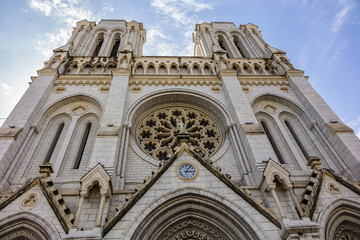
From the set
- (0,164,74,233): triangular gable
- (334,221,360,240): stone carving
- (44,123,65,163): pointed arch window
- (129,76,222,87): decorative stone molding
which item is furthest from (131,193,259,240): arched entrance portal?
(129,76,222,87): decorative stone molding

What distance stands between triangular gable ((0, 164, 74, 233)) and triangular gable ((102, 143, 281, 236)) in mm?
1203

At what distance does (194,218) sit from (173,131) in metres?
5.36

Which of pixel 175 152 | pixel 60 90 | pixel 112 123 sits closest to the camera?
pixel 175 152

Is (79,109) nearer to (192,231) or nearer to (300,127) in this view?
(192,231)

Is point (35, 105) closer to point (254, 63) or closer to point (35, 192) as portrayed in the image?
point (35, 192)

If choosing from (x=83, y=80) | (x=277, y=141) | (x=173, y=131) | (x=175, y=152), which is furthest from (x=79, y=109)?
(x=277, y=141)

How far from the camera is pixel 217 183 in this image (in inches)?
319

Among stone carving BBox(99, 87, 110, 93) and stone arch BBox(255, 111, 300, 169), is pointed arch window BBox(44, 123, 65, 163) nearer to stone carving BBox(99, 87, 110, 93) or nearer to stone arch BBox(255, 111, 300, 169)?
stone carving BBox(99, 87, 110, 93)

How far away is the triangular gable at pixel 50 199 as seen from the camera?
6996 mm

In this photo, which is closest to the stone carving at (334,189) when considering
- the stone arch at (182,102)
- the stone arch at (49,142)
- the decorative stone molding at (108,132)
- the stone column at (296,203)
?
the stone column at (296,203)

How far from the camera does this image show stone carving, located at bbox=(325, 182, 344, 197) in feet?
26.7

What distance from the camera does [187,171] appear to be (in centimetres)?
837

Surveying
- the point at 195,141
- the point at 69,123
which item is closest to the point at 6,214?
the point at 69,123

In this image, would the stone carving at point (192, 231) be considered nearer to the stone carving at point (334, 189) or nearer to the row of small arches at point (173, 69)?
the stone carving at point (334, 189)
